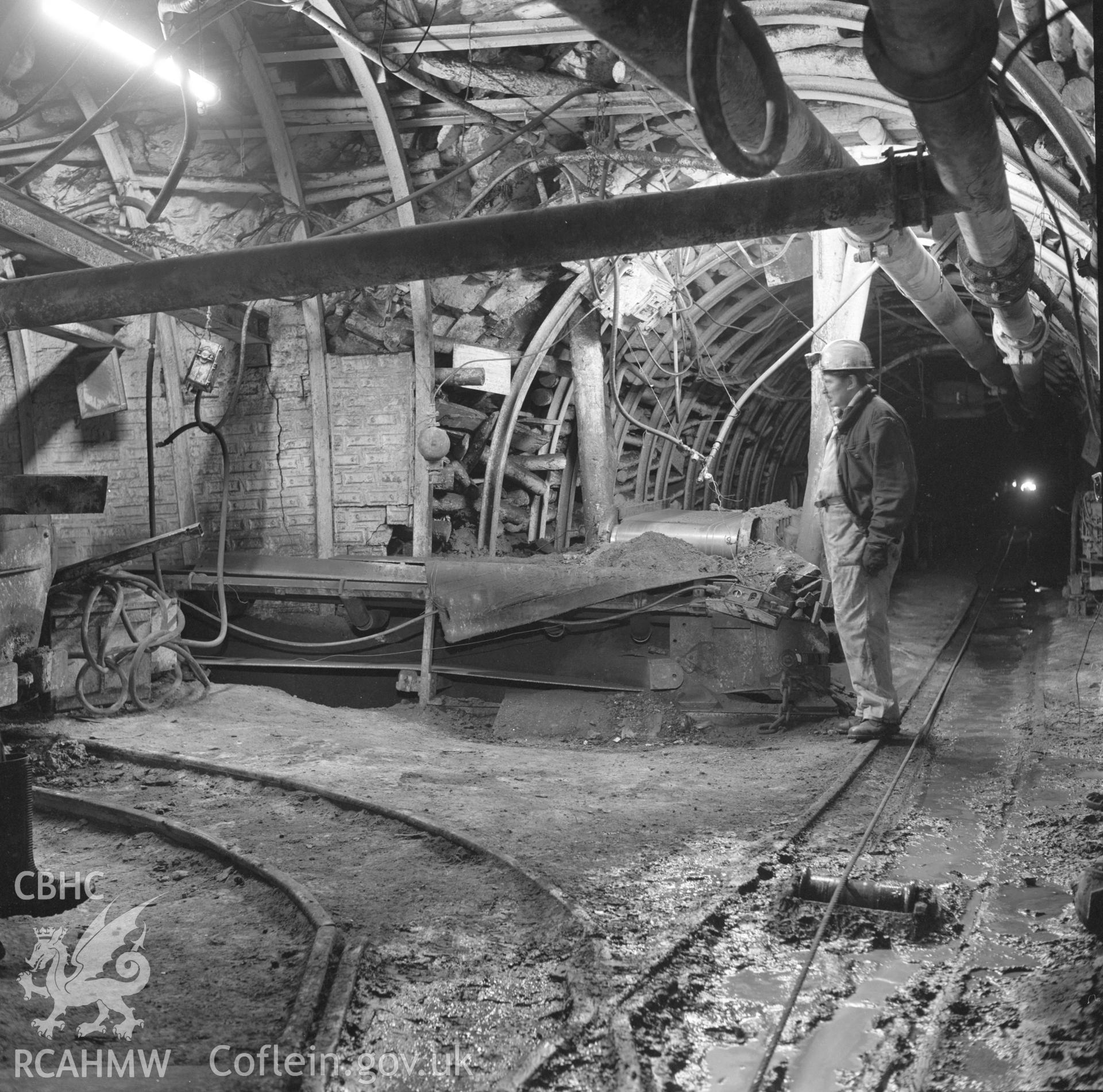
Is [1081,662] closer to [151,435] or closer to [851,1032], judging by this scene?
[851,1032]

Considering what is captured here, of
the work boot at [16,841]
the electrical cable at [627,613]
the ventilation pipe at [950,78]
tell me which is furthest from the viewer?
the electrical cable at [627,613]

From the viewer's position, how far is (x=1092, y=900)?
9.27 feet

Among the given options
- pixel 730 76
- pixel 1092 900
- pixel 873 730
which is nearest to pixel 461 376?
pixel 873 730

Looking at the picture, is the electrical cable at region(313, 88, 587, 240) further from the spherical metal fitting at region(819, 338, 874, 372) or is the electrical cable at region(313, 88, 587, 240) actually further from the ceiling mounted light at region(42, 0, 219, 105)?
the spherical metal fitting at region(819, 338, 874, 372)

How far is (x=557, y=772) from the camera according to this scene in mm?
5383

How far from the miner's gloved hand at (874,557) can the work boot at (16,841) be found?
13.8 ft

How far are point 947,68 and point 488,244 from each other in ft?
5.19

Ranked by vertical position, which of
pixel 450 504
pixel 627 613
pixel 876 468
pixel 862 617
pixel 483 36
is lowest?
pixel 627 613

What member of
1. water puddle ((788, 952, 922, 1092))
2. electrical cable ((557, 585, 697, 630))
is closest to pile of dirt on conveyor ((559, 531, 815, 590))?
electrical cable ((557, 585, 697, 630))

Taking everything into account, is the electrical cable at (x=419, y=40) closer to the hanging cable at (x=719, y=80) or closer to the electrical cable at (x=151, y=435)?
the electrical cable at (x=151, y=435)

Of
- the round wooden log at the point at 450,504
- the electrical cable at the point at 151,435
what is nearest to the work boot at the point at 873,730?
the round wooden log at the point at 450,504

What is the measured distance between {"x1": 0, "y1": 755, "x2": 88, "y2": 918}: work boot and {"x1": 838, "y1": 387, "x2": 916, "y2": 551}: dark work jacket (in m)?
4.26

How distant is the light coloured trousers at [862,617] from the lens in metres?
5.60

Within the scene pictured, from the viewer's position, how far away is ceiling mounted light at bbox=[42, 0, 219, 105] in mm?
6184
